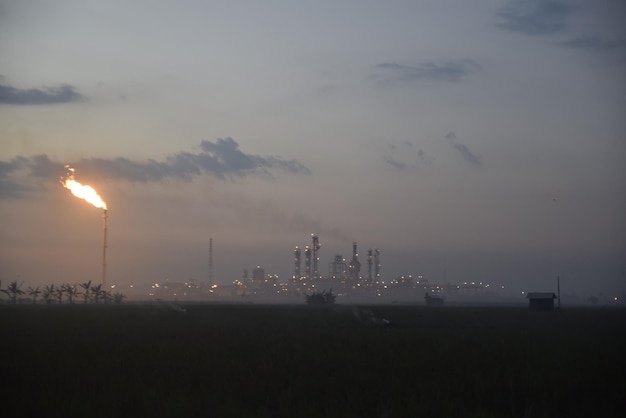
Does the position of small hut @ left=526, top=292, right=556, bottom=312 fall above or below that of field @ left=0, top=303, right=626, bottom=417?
below

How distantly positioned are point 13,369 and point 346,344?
15392 mm

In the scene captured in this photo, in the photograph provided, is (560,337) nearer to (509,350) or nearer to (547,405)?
(509,350)

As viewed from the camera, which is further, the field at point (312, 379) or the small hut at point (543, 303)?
the small hut at point (543, 303)

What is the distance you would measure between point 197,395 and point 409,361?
9.83m

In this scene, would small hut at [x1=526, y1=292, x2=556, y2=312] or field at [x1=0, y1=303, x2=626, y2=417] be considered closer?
field at [x1=0, y1=303, x2=626, y2=417]

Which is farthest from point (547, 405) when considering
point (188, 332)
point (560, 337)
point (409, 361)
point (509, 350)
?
point (188, 332)

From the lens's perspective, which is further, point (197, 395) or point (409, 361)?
point (409, 361)

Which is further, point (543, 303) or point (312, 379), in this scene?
point (543, 303)

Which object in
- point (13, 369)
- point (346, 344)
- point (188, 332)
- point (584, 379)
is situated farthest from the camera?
point (188, 332)

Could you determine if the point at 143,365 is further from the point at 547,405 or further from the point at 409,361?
the point at 547,405

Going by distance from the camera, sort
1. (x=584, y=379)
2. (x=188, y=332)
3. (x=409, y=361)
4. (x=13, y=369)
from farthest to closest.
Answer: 1. (x=188, y=332)
2. (x=409, y=361)
3. (x=13, y=369)
4. (x=584, y=379)

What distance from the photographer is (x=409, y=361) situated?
2802cm

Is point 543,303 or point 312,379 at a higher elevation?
point 312,379

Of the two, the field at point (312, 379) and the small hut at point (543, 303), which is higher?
the field at point (312, 379)
